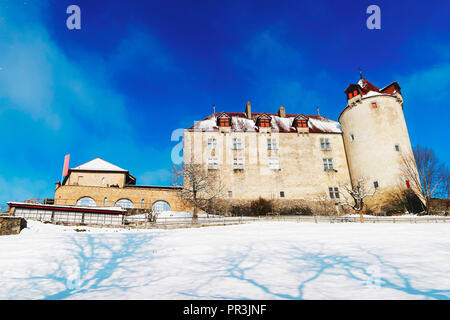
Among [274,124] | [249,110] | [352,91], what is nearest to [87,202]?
[249,110]

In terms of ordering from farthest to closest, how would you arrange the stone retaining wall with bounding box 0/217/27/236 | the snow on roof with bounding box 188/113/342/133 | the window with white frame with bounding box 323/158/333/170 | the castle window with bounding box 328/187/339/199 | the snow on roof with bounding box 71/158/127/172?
the snow on roof with bounding box 188/113/342/133
the snow on roof with bounding box 71/158/127/172
the window with white frame with bounding box 323/158/333/170
the castle window with bounding box 328/187/339/199
the stone retaining wall with bounding box 0/217/27/236

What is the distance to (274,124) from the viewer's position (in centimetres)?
4200

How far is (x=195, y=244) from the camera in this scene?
11203mm

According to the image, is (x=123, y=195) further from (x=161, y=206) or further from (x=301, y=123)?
(x=301, y=123)

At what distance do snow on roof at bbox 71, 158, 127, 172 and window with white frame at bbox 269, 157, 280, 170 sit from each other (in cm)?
2199

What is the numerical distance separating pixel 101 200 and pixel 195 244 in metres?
26.3

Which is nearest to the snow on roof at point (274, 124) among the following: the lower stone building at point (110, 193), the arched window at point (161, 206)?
the lower stone building at point (110, 193)

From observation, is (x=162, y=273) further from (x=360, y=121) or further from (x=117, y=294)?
(x=360, y=121)

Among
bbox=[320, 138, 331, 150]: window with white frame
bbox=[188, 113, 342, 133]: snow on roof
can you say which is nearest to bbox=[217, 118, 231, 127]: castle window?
bbox=[188, 113, 342, 133]: snow on roof

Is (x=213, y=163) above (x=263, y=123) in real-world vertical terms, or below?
below

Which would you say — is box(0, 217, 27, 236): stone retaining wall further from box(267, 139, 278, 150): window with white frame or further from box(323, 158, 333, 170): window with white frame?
box(323, 158, 333, 170): window with white frame

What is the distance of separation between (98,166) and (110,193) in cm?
855

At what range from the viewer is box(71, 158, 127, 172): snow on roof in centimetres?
3919
